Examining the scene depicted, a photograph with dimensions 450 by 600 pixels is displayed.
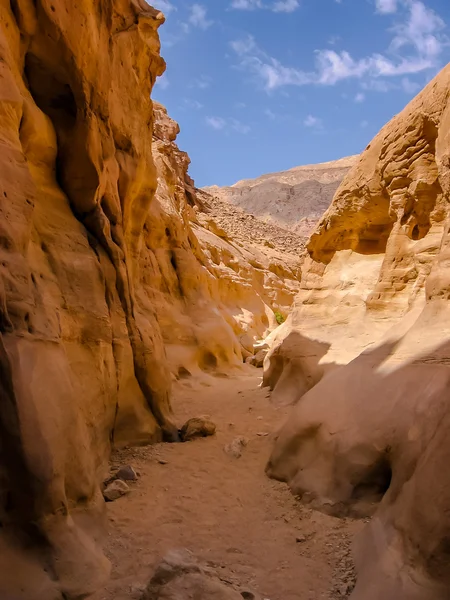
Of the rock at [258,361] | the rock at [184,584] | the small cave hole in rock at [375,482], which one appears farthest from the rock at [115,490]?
the rock at [258,361]

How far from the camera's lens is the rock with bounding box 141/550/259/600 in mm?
2551

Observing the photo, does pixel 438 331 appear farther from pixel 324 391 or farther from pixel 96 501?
pixel 96 501

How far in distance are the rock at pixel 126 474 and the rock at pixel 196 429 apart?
5.33 feet

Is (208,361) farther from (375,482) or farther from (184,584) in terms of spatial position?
(184,584)

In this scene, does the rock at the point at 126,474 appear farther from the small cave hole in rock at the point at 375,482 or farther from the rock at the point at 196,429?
the small cave hole in rock at the point at 375,482

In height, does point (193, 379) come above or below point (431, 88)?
below

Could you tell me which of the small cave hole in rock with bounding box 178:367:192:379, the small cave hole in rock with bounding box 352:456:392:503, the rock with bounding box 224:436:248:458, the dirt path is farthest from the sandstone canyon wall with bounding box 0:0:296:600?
the small cave hole in rock with bounding box 178:367:192:379

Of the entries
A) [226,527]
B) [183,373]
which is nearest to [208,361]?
[183,373]

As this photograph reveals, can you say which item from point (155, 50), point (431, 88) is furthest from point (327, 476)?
point (155, 50)

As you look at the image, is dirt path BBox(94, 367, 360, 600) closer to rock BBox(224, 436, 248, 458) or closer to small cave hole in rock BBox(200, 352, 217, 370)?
rock BBox(224, 436, 248, 458)

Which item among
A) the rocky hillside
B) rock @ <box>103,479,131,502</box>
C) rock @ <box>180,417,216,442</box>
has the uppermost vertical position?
the rocky hillside

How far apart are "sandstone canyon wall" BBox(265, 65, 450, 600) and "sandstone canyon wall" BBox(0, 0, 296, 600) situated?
2.15m

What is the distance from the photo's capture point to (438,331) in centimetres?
421

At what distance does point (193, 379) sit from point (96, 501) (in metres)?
6.96
